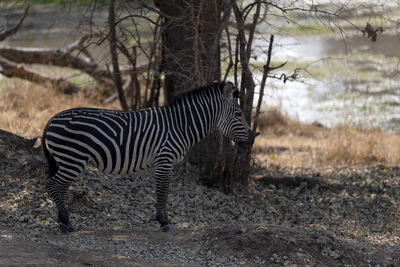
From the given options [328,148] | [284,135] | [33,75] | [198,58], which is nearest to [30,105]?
[33,75]

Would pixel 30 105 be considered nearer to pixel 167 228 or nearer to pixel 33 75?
pixel 33 75

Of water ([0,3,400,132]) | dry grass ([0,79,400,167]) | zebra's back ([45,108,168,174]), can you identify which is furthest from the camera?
water ([0,3,400,132])

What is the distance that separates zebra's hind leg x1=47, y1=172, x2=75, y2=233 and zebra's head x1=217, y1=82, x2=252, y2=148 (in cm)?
199

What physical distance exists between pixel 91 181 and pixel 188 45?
2916 mm

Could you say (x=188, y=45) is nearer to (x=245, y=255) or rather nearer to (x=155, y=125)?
(x=155, y=125)

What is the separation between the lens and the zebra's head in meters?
7.30

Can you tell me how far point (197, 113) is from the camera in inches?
285

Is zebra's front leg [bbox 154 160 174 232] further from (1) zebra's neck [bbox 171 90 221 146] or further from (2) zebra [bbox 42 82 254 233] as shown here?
(1) zebra's neck [bbox 171 90 221 146]

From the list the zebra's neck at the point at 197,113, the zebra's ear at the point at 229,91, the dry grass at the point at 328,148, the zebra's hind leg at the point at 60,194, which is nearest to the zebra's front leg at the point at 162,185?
the zebra's neck at the point at 197,113

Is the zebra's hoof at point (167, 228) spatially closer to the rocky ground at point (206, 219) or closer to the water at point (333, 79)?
the rocky ground at point (206, 219)

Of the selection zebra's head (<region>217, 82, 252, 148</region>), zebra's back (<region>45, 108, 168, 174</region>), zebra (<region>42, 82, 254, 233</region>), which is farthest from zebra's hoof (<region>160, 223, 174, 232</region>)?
zebra's head (<region>217, 82, 252, 148</region>)

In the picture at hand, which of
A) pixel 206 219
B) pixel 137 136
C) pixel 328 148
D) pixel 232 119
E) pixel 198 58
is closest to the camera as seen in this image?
pixel 137 136

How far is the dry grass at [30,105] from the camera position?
1105cm

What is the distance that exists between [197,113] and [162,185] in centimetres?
98
